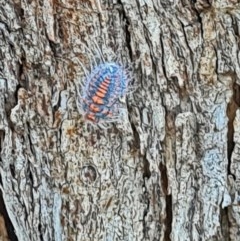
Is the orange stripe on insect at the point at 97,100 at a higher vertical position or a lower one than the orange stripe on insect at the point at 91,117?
higher

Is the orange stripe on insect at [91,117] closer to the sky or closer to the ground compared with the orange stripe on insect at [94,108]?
closer to the ground

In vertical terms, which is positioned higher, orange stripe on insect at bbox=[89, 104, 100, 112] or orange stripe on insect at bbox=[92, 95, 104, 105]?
orange stripe on insect at bbox=[92, 95, 104, 105]

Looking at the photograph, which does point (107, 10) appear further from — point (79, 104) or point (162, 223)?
point (162, 223)

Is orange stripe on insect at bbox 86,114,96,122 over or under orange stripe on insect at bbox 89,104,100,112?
under
